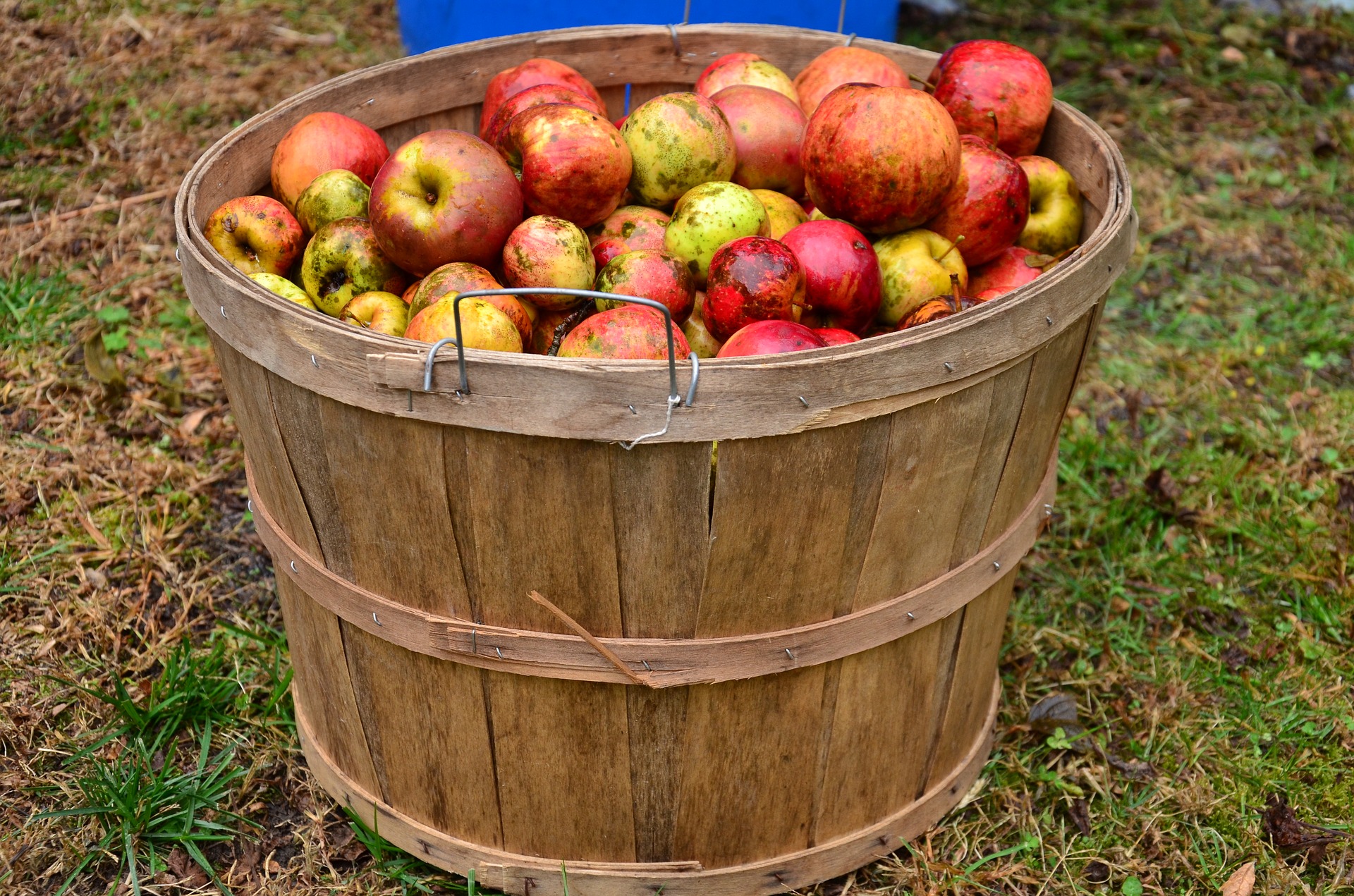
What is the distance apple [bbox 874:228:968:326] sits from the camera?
2.26 metres

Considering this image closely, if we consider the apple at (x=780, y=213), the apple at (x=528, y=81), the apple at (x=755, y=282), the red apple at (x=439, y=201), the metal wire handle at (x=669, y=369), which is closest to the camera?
the metal wire handle at (x=669, y=369)

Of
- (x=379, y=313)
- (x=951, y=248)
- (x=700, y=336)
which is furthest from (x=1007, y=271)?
(x=379, y=313)

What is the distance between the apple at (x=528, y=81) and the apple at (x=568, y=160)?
1.14 ft

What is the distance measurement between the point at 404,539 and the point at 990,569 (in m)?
1.10

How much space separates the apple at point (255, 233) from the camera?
226cm

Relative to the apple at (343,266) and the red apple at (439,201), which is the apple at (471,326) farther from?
the apple at (343,266)

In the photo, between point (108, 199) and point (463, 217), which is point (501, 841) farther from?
point (108, 199)

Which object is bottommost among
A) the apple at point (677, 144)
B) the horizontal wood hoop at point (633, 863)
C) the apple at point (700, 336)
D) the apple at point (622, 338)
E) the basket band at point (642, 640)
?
the horizontal wood hoop at point (633, 863)

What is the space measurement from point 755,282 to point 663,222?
1.33ft

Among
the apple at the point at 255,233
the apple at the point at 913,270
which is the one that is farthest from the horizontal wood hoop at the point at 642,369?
the apple at the point at 913,270

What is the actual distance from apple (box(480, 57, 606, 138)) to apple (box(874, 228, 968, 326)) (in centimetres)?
83

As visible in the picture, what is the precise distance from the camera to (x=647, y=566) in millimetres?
1810

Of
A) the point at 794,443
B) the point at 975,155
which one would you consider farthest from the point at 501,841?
the point at 975,155

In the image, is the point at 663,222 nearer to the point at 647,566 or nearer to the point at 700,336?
the point at 700,336
